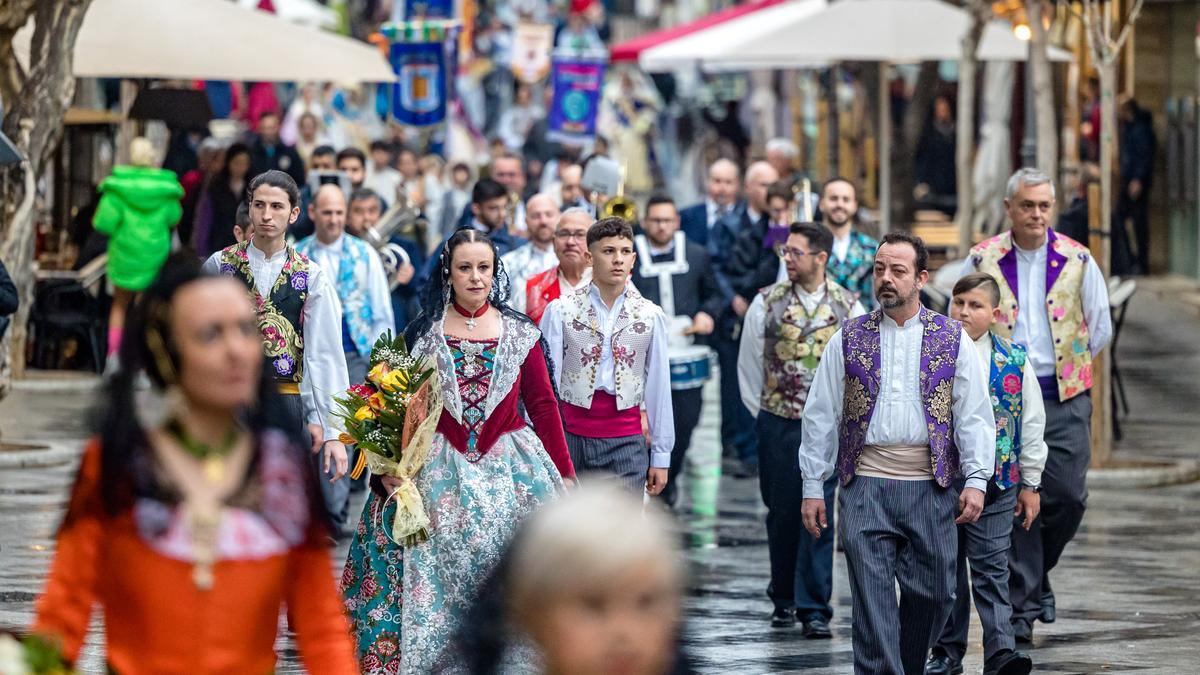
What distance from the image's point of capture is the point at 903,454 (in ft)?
26.9

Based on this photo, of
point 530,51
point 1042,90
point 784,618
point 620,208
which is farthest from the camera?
point 530,51

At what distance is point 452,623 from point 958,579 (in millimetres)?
2320

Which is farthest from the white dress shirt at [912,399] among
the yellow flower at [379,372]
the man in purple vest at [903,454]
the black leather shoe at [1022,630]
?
the black leather shoe at [1022,630]

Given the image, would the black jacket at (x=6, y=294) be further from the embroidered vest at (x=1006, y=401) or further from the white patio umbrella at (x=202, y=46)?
the white patio umbrella at (x=202, y=46)

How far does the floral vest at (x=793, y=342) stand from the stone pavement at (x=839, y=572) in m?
0.93

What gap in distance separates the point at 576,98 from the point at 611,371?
58.1 feet

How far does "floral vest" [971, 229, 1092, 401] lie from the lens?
10164 mm

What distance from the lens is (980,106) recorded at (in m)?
34.8

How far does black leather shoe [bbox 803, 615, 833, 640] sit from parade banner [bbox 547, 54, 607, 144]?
17.2 m

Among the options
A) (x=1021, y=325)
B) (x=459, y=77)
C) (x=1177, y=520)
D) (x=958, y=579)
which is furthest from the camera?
(x=459, y=77)

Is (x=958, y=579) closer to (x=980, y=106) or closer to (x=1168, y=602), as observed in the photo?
(x=1168, y=602)

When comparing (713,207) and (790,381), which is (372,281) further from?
(713,207)

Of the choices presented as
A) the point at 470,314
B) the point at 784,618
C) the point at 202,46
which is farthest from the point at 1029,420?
the point at 202,46

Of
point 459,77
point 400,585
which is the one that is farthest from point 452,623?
point 459,77
